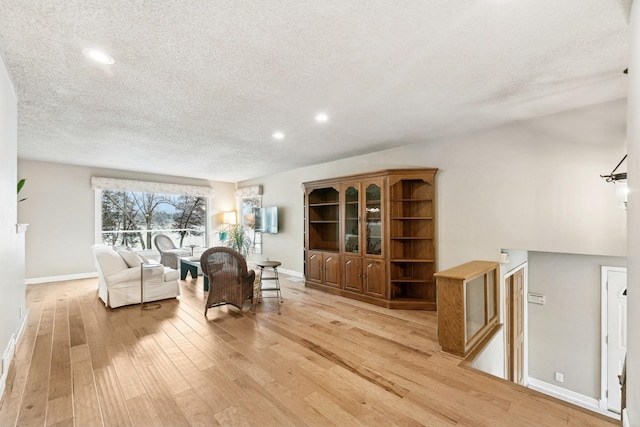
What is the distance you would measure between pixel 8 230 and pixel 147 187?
456 centimetres

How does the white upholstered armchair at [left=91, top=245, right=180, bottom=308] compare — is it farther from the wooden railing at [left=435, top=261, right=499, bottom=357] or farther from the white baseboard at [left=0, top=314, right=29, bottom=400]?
the wooden railing at [left=435, top=261, right=499, bottom=357]

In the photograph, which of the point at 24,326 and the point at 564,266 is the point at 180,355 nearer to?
the point at 24,326

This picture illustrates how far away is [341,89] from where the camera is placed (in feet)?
8.57

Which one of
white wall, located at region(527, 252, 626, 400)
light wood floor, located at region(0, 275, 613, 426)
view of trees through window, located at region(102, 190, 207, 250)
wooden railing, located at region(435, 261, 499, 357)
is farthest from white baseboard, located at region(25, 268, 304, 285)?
white wall, located at region(527, 252, 626, 400)

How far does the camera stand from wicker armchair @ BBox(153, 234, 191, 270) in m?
6.20

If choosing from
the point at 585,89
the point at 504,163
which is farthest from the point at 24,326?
the point at 585,89

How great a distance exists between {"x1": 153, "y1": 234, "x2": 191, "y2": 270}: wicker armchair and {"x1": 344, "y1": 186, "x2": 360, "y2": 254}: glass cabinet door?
12.1 ft

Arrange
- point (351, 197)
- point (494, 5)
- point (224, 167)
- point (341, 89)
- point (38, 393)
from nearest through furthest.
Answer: point (494, 5) → point (38, 393) → point (341, 89) → point (351, 197) → point (224, 167)

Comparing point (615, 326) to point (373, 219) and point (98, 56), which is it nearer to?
point (373, 219)

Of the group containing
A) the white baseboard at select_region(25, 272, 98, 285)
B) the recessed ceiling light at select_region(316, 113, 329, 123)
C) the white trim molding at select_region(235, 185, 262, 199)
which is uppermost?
the recessed ceiling light at select_region(316, 113, 329, 123)

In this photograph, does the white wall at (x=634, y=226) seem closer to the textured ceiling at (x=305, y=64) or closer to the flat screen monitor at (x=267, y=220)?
the textured ceiling at (x=305, y=64)

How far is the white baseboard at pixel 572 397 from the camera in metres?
3.85

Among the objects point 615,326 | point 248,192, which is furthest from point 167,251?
point 615,326

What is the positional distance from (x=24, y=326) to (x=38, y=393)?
6.03 ft
